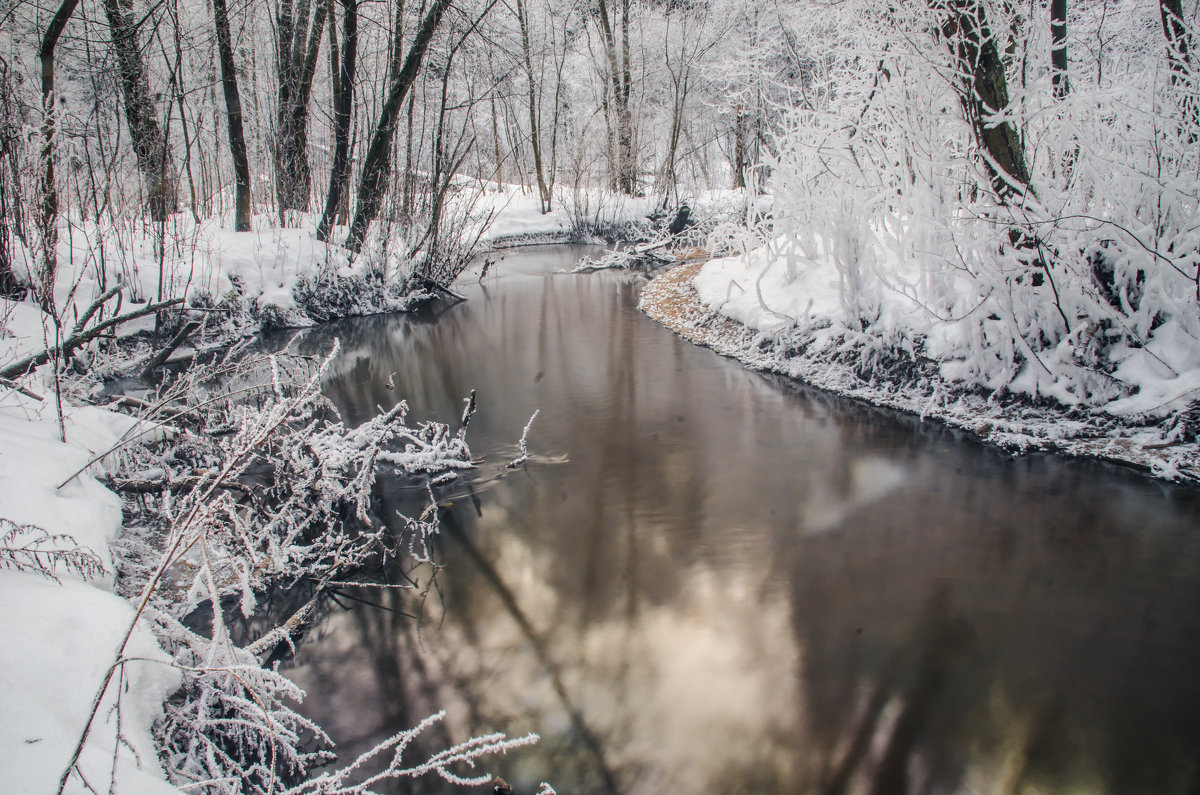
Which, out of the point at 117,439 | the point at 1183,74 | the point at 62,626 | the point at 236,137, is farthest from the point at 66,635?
the point at 236,137

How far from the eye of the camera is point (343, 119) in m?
10.7

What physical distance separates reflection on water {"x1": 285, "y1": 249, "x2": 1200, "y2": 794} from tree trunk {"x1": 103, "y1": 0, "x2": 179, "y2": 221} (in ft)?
19.4

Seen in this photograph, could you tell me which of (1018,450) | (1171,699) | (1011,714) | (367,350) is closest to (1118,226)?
(1018,450)

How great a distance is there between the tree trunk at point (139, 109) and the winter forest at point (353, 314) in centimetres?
7

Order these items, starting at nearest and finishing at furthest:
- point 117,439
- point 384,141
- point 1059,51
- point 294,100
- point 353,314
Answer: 1. point 117,439
2. point 1059,51
3. point 384,141
4. point 294,100
5. point 353,314

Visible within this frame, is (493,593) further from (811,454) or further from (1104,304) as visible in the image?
(1104,304)

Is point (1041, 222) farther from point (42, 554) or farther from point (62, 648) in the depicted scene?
point (42, 554)

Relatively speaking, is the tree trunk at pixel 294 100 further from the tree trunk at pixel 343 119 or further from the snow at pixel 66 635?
the snow at pixel 66 635

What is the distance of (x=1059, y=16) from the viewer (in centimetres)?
578

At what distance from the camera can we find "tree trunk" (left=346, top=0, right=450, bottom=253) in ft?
33.4

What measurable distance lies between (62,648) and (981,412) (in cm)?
612

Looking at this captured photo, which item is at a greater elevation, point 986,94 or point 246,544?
point 986,94

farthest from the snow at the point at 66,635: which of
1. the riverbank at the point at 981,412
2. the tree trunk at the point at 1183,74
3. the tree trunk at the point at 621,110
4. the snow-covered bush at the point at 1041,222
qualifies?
the tree trunk at the point at 621,110

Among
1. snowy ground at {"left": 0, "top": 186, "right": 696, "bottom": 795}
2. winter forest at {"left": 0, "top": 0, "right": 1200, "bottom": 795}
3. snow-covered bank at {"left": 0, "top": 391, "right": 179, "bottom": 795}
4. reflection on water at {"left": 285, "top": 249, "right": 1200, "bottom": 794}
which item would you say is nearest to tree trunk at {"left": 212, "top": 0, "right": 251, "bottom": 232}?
winter forest at {"left": 0, "top": 0, "right": 1200, "bottom": 795}
